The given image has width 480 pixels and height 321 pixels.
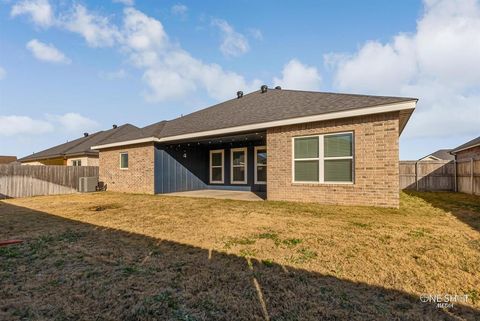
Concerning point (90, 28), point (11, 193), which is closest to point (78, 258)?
point (90, 28)

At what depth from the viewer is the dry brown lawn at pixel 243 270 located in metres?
2.25

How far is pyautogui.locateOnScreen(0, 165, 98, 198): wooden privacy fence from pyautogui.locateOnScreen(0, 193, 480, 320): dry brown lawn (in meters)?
9.97

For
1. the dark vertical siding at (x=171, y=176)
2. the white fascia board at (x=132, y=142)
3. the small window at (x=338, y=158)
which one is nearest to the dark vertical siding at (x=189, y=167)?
the dark vertical siding at (x=171, y=176)

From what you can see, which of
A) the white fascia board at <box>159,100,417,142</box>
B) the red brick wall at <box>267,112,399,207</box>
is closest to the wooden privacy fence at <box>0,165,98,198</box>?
the white fascia board at <box>159,100,417,142</box>

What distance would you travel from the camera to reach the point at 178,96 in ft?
84.8

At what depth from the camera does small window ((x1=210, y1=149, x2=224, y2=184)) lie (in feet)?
47.7

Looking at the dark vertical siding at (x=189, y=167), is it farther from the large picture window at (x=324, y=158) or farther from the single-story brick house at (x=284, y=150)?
the large picture window at (x=324, y=158)

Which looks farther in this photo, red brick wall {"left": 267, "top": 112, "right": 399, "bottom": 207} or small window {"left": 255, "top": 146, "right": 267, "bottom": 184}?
small window {"left": 255, "top": 146, "right": 267, "bottom": 184}

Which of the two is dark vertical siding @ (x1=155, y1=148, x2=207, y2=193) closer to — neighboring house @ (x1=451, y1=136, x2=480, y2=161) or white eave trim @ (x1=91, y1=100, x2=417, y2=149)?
white eave trim @ (x1=91, y1=100, x2=417, y2=149)

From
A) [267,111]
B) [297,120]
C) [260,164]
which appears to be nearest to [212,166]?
[260,164]

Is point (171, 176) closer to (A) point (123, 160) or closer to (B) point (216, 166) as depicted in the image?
(B) point (216, 166)

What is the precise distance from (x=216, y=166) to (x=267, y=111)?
228 inches

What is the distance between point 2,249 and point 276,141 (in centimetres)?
786

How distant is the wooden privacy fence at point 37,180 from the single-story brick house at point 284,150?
105 inches
